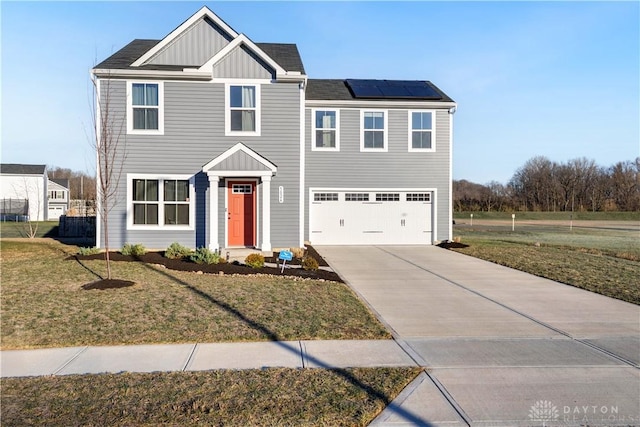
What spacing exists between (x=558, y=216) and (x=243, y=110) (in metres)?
54.2

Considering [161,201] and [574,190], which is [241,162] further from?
[574,190]

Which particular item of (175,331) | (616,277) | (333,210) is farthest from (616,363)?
(333,210)

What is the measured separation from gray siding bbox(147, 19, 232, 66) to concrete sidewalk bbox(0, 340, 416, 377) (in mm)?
12644

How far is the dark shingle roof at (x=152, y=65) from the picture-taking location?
15.2 metres

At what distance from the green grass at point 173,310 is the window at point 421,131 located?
1059 cm

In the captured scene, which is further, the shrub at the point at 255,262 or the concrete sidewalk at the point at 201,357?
the shrub at the point at 255,262

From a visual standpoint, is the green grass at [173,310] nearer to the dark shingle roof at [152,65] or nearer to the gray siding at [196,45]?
the dark shingle roof at [152,65]

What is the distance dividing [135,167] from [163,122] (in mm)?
1865

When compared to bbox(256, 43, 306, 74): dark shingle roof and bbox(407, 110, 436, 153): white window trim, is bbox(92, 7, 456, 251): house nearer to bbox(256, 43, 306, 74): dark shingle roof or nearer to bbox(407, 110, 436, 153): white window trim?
bbox(256, 43, 306, 74): dark shingle roof

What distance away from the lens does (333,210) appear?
19.1 m

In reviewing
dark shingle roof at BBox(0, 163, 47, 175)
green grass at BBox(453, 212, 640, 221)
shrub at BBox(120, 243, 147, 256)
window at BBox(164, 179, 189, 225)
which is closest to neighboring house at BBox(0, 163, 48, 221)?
dark shingle roof at BBox(0, 163, 47, 175)

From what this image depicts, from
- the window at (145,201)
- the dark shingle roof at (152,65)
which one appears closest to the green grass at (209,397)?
the window at (145,201)

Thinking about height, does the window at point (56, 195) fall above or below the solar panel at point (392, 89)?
below

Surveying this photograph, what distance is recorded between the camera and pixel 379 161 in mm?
18938
